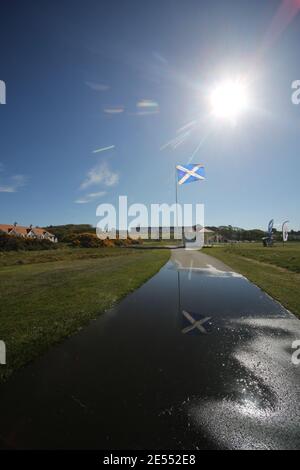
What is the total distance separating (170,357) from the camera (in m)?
5.21

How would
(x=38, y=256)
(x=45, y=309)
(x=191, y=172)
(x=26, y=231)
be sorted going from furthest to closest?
1. (x=26, y=231)
2. (x=38, y=256)
3. (x=191, y=172)
4. (x=45, y=309)

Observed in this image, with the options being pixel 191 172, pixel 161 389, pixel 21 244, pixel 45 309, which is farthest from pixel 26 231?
pixel 161 389

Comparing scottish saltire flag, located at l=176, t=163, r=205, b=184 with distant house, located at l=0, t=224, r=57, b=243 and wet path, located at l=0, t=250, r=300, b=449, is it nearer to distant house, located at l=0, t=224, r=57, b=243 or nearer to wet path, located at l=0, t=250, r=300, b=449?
wet path, located at l=0, t=250, r=300, b=449

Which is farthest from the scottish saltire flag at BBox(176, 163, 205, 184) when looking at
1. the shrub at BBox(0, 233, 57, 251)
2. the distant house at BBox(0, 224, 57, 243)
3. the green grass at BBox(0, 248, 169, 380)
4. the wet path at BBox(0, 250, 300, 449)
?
the distant house at BBox(0, 224, 57, 243)

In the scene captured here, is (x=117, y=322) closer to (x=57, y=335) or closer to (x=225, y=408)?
(x=57, y=335)

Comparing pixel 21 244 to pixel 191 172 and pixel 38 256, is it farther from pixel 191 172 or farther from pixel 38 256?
pixel 191 172

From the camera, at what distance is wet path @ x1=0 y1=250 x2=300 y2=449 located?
120 inches

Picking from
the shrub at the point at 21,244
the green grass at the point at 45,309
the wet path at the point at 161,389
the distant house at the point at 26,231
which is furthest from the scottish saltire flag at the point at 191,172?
the distant house at the point at 26,231

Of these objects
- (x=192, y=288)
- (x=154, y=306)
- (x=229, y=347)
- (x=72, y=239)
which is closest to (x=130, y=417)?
(x=229, y=347)

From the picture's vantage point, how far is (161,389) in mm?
4039
